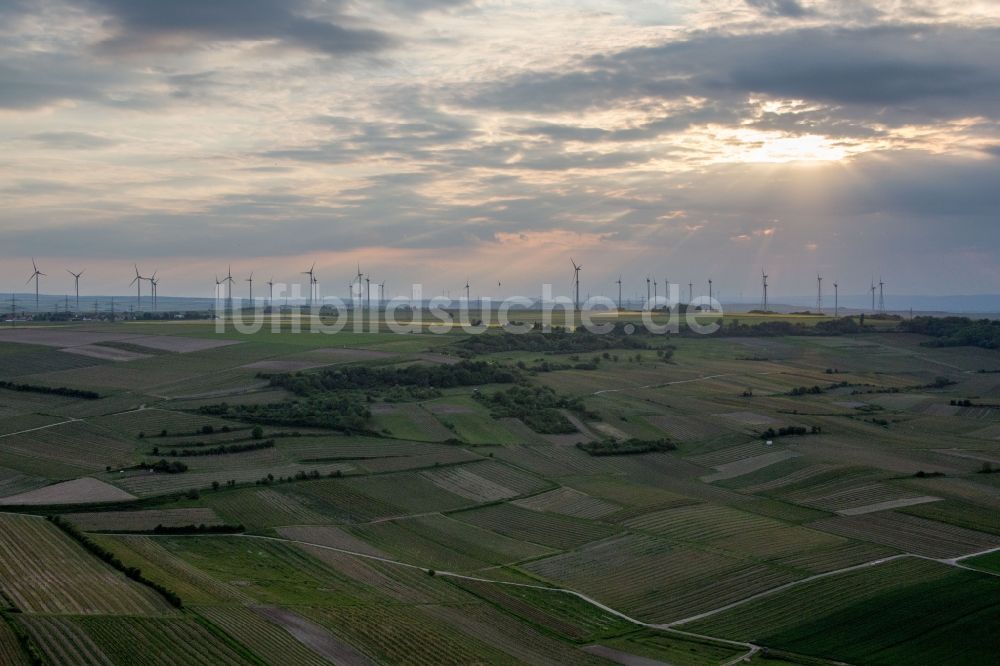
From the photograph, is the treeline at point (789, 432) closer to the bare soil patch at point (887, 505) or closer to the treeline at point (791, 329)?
the bare soil patch at point (887, 505)

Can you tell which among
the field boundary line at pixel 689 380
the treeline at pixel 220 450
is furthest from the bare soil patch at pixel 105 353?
the field boundary line at pixel 689 380

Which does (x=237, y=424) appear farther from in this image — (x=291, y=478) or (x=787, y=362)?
(x=787, y=362)

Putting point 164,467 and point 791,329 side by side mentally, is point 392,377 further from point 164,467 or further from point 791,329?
point 791,329

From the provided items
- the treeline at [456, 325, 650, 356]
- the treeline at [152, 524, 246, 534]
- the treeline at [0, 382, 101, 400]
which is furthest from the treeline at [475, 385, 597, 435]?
the treeline at [0, 382, 101, 400]

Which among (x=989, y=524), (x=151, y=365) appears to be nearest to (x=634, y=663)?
(x=989, y=524)

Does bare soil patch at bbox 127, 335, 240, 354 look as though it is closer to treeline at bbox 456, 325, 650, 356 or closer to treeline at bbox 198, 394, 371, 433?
treeline at bbox 456, 325, 650, 356

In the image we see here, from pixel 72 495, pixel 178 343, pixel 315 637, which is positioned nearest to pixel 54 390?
pixel 72 495
